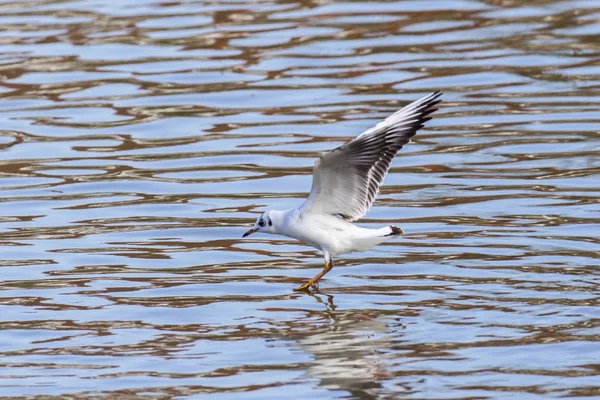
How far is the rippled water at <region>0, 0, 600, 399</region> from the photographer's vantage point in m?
9.45

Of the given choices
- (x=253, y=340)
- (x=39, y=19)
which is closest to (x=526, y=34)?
(x=39, y=19)

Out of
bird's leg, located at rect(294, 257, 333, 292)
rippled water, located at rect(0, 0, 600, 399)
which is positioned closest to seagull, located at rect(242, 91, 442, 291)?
bird's leg, located at rect(294, 257, 333, 292)

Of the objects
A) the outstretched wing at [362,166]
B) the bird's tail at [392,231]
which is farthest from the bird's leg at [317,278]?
the bird's tail at [392,231]

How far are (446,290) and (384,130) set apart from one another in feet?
4.71

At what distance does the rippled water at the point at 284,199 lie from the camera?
31.0ft

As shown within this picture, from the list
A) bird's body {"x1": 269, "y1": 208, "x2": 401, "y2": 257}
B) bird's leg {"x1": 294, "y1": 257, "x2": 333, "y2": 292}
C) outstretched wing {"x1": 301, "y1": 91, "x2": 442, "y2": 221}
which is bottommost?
bird's leg {"x1": 294, "y1": 257, "x2": 333, "y2": 292}

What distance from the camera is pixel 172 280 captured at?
462 inches

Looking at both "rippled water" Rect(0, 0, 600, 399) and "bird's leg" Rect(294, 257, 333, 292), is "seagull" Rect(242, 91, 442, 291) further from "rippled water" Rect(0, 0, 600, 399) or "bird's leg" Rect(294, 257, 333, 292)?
"rippled water" Rect(0, 0, 600, 399)

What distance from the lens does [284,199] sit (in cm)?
1457

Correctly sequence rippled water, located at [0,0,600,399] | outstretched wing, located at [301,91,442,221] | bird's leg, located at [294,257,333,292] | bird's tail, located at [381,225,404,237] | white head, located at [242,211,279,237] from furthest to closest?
white head, located at [242,211,279,237] → bird's leg, located at [294,257,333,292] → outstretched wing, located at [301,91,442,221] → bird's tail, located at [381,225,404,237] → rippled water, located at [0,0,600,399]

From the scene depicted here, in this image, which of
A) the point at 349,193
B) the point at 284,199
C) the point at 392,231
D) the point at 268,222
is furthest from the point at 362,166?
the point at 284,199

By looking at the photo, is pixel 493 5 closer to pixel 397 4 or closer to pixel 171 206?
pixel 397 4

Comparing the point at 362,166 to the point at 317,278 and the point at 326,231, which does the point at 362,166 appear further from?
the point at 317,278

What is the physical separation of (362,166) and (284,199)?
10.6 ft
